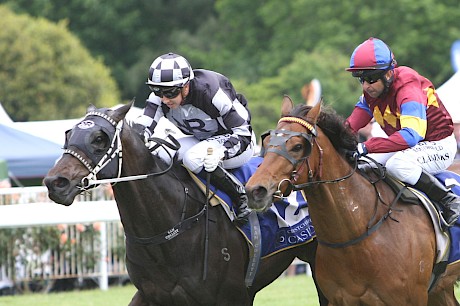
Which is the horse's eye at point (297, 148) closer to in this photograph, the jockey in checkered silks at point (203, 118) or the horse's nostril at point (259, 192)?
the horse's nostril at point (259, 192)

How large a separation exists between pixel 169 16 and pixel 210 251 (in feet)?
130

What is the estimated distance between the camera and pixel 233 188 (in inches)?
271

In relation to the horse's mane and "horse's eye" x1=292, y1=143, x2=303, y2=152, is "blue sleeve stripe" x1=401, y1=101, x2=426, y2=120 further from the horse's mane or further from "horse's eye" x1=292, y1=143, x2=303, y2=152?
"horse's eye" x1=292, y1=143, x2=303, y2=152

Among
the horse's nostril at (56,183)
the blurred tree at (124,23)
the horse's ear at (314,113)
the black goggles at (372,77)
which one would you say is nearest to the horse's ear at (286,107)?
the horse's ear at (314,113)

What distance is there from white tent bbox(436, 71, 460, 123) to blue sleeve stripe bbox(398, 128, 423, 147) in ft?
26.5

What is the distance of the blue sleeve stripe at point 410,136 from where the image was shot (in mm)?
6246

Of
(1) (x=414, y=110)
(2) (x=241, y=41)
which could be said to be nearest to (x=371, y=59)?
(1) (x=414, y=110)

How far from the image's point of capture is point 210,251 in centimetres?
662

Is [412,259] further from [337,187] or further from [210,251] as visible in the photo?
[210,251]

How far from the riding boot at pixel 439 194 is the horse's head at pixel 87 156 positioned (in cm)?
206

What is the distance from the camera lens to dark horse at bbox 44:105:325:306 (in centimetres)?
611

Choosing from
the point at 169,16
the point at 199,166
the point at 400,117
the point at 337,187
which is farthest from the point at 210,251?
the point at 169,16

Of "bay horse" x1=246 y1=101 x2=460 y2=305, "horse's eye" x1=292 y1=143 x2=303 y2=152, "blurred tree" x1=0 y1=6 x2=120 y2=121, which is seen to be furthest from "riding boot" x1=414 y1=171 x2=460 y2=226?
"blurred tree" x1=0 y1=6 x2=120 y2=121

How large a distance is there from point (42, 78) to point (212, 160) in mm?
24876
